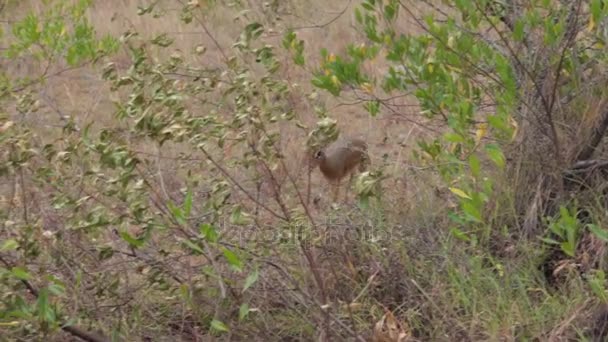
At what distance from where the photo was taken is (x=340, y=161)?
4.22m

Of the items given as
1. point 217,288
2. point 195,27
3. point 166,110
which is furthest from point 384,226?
point 195,27

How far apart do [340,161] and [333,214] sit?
18.5 inches

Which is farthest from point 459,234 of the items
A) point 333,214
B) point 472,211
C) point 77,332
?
point 77,332

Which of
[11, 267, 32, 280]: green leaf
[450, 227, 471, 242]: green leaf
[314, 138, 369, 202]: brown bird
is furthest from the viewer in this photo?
[314, 138, 369, 202]: brown bird

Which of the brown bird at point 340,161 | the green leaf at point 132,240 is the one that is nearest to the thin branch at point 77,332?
the green leaf at point 132,240

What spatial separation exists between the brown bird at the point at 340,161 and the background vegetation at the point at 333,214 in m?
0.16

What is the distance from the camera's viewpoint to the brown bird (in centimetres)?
418

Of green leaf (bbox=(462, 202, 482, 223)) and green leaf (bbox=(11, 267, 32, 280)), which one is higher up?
green leaf (bbox=(462, 202, 482, 223))

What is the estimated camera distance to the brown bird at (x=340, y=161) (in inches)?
165

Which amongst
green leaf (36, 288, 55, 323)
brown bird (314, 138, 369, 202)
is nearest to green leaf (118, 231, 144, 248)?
green leaf (36, 288, 55, 323)

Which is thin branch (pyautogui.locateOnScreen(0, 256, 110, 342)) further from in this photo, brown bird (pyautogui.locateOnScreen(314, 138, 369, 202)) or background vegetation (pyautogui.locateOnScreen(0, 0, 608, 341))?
brown bird (pyautogui.locateOnScreen(314, 138, 369, 202))

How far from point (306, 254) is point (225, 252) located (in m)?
0.42

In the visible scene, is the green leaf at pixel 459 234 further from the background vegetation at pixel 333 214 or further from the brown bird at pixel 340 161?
the brown bird at pixel 340 161

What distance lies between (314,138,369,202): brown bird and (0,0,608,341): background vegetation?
162 mm
